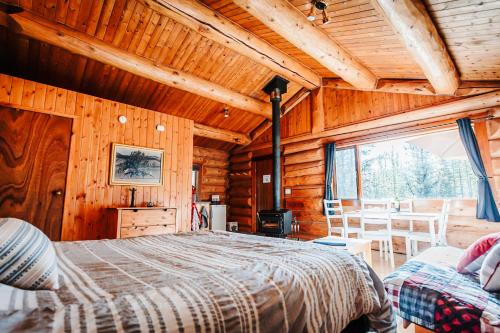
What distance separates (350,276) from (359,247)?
1.67 metres

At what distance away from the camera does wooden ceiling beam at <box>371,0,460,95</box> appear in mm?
2467

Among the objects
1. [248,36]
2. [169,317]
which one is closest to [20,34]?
[248,36]

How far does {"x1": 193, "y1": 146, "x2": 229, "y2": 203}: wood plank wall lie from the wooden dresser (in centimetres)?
289

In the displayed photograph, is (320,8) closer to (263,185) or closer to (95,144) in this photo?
(95,144)

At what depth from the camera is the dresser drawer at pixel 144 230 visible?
378 cm

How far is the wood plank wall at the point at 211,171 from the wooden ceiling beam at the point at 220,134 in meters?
0.83

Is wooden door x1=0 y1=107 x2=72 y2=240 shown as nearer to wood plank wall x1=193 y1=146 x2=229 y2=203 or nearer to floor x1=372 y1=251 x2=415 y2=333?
wood plank wall x1=193 y1=146 x2=229 y2=203

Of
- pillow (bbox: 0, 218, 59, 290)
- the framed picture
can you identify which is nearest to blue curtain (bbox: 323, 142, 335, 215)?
the framed picture

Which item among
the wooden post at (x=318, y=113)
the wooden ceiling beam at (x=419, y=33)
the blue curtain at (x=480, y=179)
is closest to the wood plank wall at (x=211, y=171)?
the wooden post at (x=318, y=113)

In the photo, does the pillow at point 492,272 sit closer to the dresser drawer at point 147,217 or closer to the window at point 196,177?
the dresser drawer at point 147,217

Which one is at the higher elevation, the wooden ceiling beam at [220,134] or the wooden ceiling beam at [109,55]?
the wooden ceiling beam at [109,55]

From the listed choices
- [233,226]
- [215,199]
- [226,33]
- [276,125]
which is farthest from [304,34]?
[233,226]

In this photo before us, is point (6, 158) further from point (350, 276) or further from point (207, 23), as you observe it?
point (350, 276)

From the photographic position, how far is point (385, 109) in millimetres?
4887
